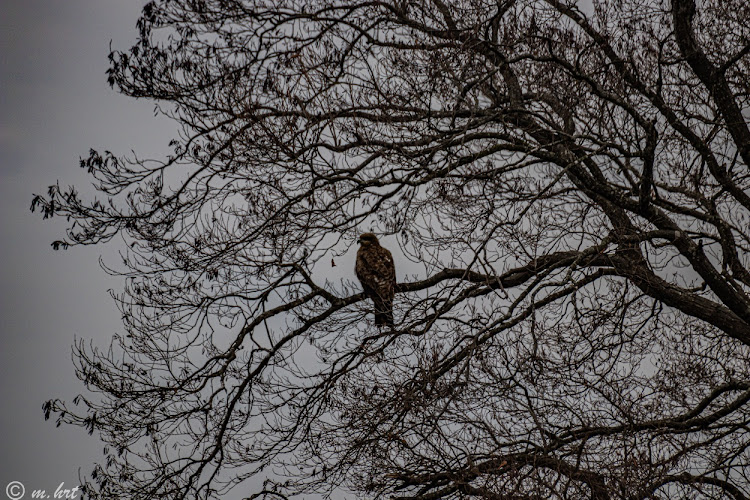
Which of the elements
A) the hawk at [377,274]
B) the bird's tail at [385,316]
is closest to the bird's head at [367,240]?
the hawk at [377,274]

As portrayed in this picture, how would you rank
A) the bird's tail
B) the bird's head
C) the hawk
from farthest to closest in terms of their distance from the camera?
the bird's head → the hawk → the bird's tail

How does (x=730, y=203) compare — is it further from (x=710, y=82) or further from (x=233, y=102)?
(x=233, y=102)

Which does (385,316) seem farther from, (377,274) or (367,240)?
(367,240)

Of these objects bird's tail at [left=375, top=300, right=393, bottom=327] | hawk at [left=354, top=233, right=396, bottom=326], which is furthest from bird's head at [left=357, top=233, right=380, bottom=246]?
bird's tail at [left=375, top=300, right=393, bottom=327]

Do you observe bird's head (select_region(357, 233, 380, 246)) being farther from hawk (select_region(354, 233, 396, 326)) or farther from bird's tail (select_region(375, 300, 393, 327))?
bird's tail (select_region(375, 300, 393, 327))

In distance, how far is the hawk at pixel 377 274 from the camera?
7879 mm

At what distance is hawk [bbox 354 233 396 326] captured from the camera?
788 cm

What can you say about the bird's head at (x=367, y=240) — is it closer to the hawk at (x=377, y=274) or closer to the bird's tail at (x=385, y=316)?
the hawk at (x=377, y=274)

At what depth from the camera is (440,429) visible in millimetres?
6848

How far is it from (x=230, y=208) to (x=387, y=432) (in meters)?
2.80

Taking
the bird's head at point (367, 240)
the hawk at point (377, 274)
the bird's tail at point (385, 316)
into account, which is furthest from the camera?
the bird's head at point (367, 240)

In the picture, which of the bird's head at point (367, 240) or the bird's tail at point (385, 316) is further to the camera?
the bird's head at point (367, 240)

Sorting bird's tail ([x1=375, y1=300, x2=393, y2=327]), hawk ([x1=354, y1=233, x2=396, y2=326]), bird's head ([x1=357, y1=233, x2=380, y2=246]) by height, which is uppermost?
bird's head ([x1=357, y1=233, x2=380, y2=246])

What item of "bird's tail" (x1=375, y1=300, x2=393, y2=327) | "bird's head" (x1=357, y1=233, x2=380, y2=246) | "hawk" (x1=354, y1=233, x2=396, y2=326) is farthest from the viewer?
"bird's head" (x1=357, y1=233, x2=380, y2=246)
